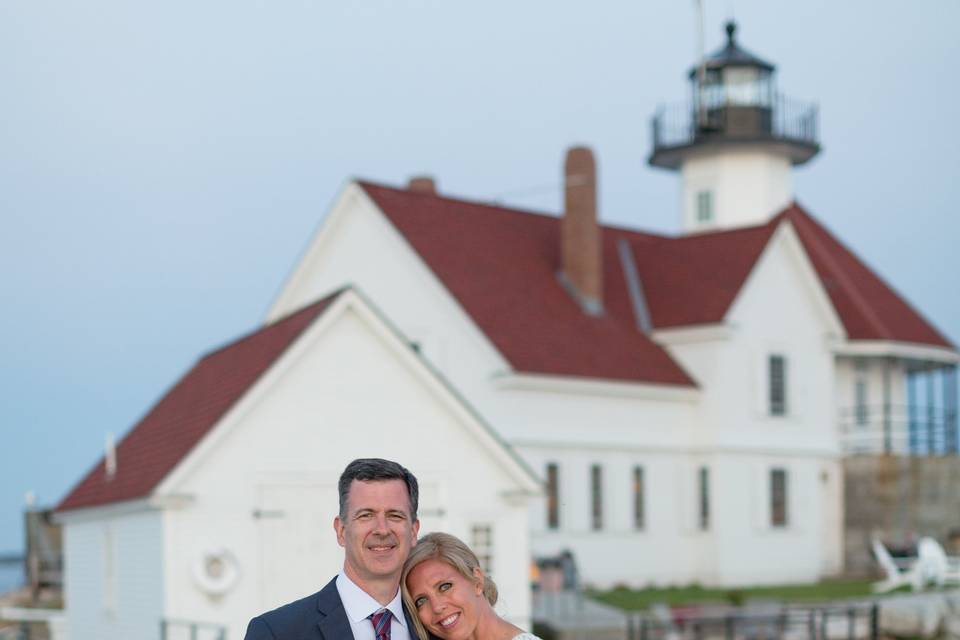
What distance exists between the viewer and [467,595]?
17.0ft

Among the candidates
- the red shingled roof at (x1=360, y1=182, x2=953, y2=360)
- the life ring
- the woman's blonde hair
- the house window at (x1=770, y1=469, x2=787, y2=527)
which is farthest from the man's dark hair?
the house window at (x1=770, y1=469, x2=787, y2=527)

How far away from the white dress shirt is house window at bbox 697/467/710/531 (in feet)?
100

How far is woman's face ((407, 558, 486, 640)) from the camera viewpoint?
5133 mm

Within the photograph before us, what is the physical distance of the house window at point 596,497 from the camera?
32969 millimetres

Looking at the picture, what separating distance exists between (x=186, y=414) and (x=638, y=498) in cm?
1469

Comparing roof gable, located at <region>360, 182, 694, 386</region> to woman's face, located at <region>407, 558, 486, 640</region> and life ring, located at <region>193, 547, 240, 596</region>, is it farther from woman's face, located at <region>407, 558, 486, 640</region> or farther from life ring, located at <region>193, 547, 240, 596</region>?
woman's face, located at <region>407, 558, 486, 640</region>

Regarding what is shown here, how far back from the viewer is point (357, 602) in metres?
5.03

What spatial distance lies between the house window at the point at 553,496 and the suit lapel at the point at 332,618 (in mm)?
26848

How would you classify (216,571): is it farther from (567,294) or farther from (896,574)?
(896,574)

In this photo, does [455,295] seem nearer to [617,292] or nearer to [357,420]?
[617,292]

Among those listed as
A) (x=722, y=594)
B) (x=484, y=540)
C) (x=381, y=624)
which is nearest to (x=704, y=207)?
(x=722, y=594)

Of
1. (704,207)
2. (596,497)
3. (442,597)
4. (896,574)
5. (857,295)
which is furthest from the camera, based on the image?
(704,207)

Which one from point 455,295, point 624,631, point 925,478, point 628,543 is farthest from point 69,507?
point 925,478

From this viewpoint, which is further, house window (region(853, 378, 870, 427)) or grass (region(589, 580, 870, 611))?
house window (region(853, 378, 870, 427))
